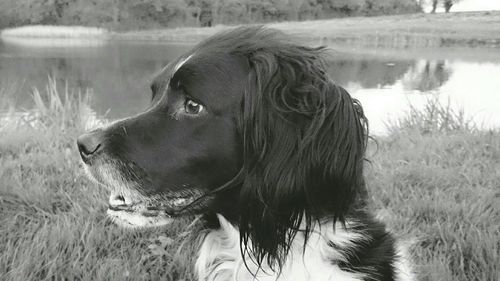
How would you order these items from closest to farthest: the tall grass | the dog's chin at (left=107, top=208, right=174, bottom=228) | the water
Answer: the dog's chin at (left=107, top=208, right=174, bottom=228), the tall grass, the water

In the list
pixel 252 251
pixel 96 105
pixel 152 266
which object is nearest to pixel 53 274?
pixel 152 266

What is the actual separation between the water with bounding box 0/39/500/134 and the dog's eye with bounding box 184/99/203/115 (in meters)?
4.45

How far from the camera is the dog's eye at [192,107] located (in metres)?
2.03

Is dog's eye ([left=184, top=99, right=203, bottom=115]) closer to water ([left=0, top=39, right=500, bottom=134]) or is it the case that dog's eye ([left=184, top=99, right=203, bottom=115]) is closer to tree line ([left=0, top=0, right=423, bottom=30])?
water ([left=0, top=39, right=500, bottom=134])

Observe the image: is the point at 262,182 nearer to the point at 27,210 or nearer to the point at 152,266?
the point at 152,266

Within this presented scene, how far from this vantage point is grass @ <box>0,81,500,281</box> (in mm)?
2660

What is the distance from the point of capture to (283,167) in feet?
6.50

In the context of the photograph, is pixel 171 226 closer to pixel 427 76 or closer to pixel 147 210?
pixel 147 210

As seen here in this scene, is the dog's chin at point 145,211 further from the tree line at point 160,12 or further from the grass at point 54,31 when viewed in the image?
the grass at point 54,31

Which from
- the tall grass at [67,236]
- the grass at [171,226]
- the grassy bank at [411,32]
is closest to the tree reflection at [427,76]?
the grassy bank at [411,32]

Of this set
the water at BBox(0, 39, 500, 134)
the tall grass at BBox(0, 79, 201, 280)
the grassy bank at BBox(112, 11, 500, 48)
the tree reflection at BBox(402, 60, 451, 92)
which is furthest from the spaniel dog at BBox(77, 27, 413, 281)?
the grassy bank at BBox(112, 11, 500, 48)

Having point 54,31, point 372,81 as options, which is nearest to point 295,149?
point 372,81

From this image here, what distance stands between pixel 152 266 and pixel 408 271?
150cm

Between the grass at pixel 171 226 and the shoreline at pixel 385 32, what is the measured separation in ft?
47.3
